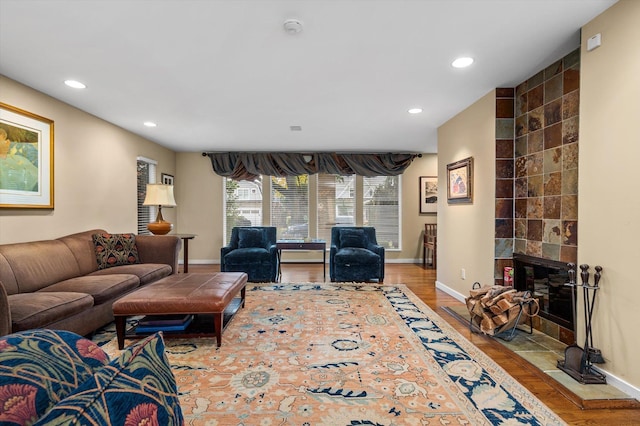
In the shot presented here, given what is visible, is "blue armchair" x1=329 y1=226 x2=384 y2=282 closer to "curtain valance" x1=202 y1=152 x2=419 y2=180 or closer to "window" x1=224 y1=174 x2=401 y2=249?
"window" x1=224 y1=174 x2=401 y2=249

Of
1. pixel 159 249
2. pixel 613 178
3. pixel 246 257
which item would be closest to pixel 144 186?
pixel 159 249

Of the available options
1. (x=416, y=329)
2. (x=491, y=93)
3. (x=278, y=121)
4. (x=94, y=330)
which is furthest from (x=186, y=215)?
(x=491, y=93)

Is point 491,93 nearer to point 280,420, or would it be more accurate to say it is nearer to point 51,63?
point 280,420

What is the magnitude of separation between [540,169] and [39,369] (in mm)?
3542

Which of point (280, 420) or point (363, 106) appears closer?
point (280, 420)

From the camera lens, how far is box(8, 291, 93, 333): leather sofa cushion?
7.06 ft

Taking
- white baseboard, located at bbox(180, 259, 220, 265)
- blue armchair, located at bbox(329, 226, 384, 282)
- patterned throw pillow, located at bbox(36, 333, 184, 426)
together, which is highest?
patterned throw pillow, located at bbox(36, 333, 184, 426)

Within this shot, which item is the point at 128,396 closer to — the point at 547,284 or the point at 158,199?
the point at 547,284

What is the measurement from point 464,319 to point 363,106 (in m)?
2.58

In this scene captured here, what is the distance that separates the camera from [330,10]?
1988mm

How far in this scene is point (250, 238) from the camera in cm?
536

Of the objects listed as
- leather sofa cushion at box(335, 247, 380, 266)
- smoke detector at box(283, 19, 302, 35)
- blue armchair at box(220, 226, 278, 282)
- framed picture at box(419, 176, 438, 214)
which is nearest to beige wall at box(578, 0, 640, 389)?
smoke detector at box(283, 19, 302, 35)

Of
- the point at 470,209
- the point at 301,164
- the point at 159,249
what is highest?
the point at 301,164

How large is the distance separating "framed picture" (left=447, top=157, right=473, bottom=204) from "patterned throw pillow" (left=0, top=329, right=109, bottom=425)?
12.6ft
